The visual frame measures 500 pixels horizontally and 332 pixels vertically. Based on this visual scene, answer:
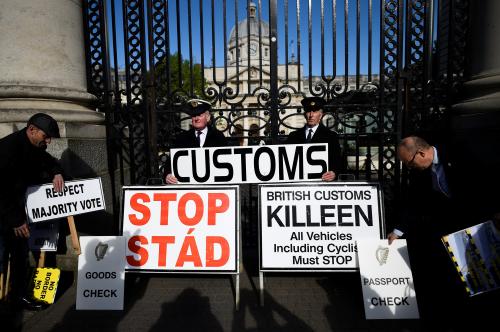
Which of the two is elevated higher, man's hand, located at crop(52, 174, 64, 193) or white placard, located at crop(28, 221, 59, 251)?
man's hand, located at crop(52, 174, 64, 193)

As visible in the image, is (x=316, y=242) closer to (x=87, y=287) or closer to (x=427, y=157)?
(x=427, y=157)

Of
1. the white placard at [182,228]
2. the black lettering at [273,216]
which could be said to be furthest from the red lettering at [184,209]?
Result: the black lettering at [273,216]

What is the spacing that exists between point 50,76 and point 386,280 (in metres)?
4.92

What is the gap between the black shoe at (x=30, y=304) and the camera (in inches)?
142

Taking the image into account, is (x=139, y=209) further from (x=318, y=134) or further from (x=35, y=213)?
(x=318, y=134)

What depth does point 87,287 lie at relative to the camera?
356 centimetres

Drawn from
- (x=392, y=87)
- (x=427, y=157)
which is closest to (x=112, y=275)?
(x=427, y=157)

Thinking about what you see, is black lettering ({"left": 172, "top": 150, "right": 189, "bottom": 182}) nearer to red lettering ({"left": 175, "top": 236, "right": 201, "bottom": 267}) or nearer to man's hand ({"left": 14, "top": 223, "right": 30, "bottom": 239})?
red lettering ({"left": 175, "top": 236, "right": 201, "bottom": 267})

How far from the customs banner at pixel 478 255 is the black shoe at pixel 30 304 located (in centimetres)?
406

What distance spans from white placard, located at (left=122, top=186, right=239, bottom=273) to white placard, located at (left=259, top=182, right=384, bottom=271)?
38 cm

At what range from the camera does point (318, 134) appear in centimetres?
427

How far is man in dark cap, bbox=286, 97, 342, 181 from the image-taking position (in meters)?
4.14

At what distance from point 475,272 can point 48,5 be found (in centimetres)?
582

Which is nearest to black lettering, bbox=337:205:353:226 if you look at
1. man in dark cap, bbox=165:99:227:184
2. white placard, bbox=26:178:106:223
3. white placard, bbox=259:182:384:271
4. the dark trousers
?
white placard, bbox=259:182:384:271
